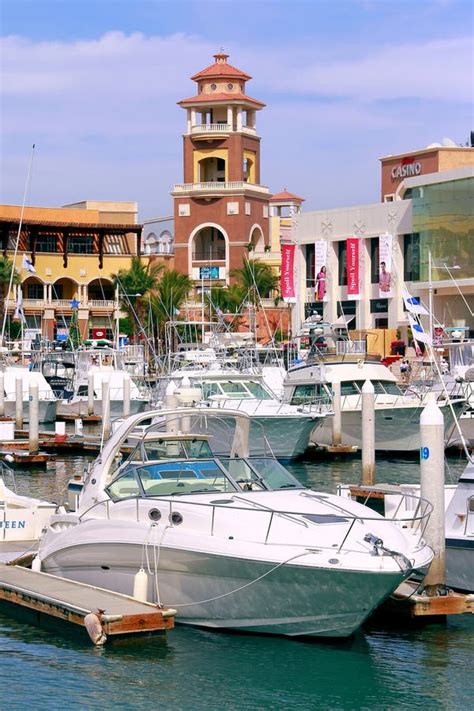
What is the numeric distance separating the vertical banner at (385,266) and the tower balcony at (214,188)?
26784mm

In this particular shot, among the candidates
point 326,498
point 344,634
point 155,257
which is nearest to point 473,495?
point 326,498

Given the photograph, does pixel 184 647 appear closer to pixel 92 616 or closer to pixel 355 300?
pixel 92 616

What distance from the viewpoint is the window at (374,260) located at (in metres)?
96.1

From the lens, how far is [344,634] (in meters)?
17.8

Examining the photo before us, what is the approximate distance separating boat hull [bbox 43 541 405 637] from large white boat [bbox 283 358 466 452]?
24976mm

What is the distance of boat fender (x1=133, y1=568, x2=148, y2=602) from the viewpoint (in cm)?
1858

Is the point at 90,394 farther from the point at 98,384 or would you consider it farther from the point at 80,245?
the point at 80,245

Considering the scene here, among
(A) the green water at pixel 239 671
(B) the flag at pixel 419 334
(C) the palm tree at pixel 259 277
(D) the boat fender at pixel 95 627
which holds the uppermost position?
(C) the palm tree at pixel 259 277

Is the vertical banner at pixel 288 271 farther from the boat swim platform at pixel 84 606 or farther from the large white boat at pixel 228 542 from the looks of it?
the boat swim platform at pixel 84 606

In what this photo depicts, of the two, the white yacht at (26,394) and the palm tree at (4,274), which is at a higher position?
the palm tree at (4,274)

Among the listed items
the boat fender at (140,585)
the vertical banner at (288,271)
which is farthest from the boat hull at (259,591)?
the vertical banner at (288,271)

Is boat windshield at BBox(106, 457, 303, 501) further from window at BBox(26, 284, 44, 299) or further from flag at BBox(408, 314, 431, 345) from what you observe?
window at BBox(26, 284, 44, 299)

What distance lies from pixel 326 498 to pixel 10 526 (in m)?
7.21

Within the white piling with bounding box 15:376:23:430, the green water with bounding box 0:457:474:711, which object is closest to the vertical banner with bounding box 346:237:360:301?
the white piling with bounding box 15:376:23:430
